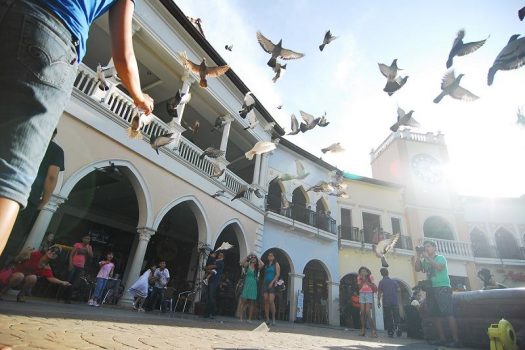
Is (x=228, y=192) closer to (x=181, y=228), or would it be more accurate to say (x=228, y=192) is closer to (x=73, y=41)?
(x=181, y=228)

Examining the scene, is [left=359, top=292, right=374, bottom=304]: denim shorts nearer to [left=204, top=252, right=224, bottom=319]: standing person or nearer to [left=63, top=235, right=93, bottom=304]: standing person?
[left=204, top=252, right=224, bottom=319]: standing person

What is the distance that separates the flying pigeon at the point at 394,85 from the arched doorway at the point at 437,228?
16637mm

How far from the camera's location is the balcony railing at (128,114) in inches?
297

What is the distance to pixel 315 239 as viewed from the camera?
16.8 m

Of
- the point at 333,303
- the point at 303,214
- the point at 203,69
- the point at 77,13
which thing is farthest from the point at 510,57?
the point at 333,303

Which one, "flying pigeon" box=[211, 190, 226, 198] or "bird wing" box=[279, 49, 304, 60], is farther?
"flying pigeon" box=[211, 190, 226, 198]

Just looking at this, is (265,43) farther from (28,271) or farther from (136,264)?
(28,271)

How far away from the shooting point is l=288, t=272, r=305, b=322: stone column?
46.0 ft

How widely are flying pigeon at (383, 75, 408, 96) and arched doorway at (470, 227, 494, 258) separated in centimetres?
1840

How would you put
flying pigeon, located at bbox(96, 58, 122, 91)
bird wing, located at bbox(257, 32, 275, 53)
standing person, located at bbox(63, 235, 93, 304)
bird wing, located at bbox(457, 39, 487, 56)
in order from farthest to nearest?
flying pigeon, located at bbox(96, 58, 122, 91) → standing person, located at bbox(63, 235, 93, 304) → bird wing, located at bbox(257, 32, 275, 53) → bird wing, located at bbox(457, 39, 487, 56)

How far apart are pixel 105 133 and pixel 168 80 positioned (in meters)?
4.34

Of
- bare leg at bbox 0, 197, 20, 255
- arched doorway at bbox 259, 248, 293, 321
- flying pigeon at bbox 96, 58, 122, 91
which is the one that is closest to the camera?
bare leg at bbox 0, 197, 20, 255

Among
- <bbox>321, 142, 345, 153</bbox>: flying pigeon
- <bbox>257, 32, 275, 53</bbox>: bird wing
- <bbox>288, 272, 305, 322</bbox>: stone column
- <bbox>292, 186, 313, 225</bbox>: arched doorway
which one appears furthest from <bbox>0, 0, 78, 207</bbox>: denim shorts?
<bbox>292, 186, 313, 225</bbox>: arched doorway

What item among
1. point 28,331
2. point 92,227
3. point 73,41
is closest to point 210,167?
point 92,227
